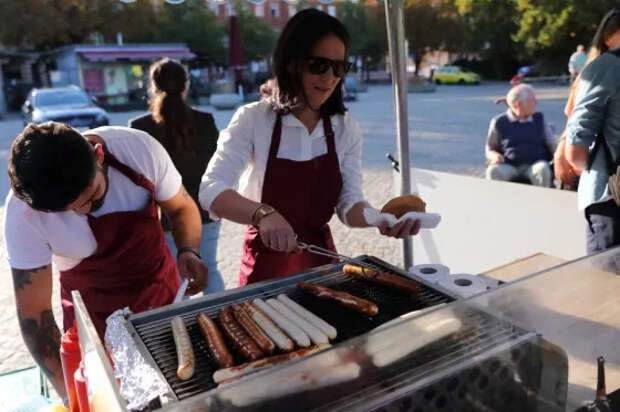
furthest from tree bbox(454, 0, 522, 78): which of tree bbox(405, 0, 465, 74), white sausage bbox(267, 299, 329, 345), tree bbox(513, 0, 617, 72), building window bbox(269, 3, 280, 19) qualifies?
white sausage bbox(267, 299, 329, 345)

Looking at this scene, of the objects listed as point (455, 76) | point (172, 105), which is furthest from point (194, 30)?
point (172, 105)

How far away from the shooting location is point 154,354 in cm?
119

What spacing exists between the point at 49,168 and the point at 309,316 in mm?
761

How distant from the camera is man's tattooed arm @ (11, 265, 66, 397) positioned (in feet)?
5.46

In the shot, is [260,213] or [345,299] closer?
[345,299]

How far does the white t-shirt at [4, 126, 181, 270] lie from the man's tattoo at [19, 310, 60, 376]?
17 cm

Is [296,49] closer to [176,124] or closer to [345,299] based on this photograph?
[345,299]

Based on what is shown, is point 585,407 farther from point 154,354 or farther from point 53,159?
point 53,159

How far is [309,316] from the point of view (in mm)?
1326

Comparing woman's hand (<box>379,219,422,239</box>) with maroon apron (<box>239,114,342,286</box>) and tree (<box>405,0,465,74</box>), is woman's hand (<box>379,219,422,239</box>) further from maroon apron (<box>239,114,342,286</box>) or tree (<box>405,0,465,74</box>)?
tree (<box>405,0,465,74</box>)

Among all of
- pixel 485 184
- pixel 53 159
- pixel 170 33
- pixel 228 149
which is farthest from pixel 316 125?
pixel 170 33

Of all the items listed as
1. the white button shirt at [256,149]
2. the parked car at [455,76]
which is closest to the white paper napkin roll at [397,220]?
the white button shirt at [256,149]

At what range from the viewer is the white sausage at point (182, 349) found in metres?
1.09

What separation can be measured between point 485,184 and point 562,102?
1670 centimetres
